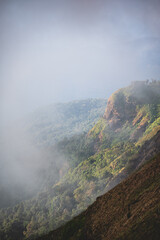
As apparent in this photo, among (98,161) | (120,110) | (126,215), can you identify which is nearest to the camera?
(126,215)

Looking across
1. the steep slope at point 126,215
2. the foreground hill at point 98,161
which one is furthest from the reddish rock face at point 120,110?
the steep slope at point 126,215

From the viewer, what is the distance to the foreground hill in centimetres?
9543

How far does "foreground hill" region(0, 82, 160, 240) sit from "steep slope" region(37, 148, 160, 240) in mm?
58697

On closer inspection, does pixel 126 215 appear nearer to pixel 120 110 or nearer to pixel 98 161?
pixel 98 161

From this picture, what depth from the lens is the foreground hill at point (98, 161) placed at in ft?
313

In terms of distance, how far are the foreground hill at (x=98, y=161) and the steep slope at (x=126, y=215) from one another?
58697 millimetres

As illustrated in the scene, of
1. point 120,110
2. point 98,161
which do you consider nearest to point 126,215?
point 98,161

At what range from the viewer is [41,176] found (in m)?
181

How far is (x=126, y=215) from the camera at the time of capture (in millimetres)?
21062

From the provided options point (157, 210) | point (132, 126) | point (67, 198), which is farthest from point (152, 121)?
point (157, 210)

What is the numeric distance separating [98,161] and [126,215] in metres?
105

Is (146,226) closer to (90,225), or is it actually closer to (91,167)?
(90,225)

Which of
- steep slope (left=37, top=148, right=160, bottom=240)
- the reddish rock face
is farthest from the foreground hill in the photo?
steep slope (left=37, top=148, right=160, bottom=240)

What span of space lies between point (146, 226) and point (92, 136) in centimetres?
14553
